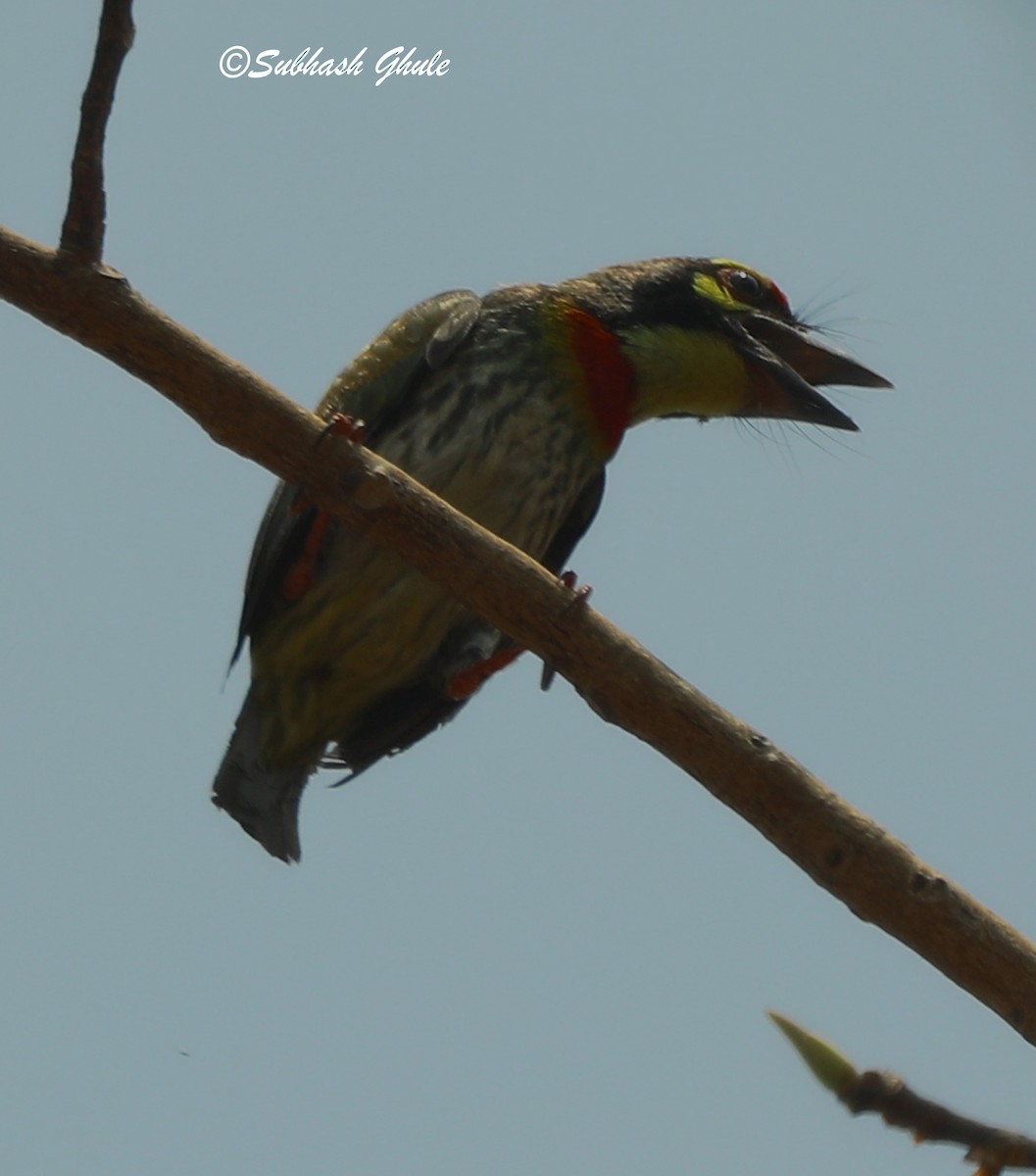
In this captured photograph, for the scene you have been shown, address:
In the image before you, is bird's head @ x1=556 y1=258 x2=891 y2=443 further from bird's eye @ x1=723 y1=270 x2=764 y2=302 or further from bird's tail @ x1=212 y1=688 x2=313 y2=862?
bird's tail @ x1=212 y1=688 x2=313 y2=862

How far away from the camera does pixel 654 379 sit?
4809 mm

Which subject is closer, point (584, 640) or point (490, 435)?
point (584, 640)

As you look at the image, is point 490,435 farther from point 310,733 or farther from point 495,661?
point 310,733

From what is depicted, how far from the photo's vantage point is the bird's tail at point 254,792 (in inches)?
180

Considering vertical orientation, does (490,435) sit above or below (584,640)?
above

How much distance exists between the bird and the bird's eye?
4cm

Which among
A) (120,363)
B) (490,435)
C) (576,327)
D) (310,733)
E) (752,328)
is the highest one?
(752,328)

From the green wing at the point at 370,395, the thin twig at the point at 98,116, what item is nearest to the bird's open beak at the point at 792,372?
the green wing at the point at 370,395

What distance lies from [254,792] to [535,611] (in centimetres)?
180

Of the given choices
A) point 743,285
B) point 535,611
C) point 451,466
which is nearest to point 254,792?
point 451,466

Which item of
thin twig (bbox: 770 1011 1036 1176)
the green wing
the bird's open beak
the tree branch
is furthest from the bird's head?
thin twig (bbox: 770 1011 1036 1176)

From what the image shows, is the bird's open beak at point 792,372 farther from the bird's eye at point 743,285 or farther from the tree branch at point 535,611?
the tree branch at point 535,611

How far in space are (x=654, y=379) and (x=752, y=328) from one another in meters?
0.47

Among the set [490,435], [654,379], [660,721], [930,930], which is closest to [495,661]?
[490,435]
